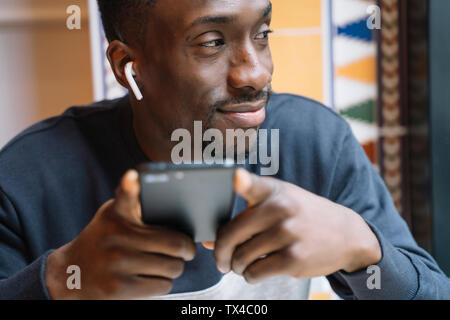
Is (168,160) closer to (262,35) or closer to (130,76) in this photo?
(130,76)

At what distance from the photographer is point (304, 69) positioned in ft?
3.46

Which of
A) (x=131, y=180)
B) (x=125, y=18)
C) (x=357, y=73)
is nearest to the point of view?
(x=131, y=180)

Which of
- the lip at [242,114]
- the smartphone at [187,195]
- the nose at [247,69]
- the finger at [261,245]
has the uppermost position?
the nose at [247,69]

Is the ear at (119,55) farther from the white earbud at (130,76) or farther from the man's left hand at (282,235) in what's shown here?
the man's left hand at (282,235)

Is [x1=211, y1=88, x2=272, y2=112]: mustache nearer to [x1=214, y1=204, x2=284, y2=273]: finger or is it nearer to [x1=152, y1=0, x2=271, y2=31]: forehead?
[x1=152, y1=0, x2=271, y2=31]: forehead

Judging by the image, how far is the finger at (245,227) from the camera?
39 centimetres

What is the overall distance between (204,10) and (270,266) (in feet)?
Answer: 1.01

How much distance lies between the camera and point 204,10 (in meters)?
0.52

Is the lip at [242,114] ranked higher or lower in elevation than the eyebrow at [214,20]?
lower

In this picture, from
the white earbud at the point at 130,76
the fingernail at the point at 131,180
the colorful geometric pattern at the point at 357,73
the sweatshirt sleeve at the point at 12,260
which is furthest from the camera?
the colorful geometric pattern at the point at 357,73

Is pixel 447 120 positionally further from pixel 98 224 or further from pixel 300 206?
pixel 98 224

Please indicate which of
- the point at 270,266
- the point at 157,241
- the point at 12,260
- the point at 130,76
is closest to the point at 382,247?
the point at 270,266

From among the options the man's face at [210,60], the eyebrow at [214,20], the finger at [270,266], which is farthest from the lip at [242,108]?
the finger at [270,266]

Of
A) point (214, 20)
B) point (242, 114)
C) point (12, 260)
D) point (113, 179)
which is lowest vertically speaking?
point (12, 260)
